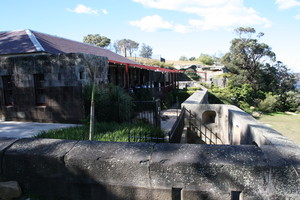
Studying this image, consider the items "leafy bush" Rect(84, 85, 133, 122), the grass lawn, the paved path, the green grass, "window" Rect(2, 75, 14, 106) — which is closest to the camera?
the green grass

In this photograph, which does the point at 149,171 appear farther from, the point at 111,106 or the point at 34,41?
the point at 34,41

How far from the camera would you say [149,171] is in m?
2.07

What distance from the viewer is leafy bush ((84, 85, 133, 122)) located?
23.2ft

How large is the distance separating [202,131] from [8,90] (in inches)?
308

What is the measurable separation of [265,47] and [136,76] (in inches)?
917

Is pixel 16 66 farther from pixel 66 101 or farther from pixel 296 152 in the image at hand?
pixel 296 152

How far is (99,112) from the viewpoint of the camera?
7.19 metres

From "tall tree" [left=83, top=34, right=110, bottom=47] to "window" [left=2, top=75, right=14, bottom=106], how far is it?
58.7 metres

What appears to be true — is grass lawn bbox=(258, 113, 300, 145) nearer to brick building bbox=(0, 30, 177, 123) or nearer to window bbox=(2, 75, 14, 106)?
brick building bbox=(0, 30, 177, 123)

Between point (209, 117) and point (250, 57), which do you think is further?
point (250, 57)

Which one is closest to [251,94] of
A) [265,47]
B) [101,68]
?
[265,47]

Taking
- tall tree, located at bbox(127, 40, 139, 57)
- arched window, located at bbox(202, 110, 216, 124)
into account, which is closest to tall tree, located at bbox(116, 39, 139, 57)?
tall tree, located at bbox(127, 40, 139, 57)

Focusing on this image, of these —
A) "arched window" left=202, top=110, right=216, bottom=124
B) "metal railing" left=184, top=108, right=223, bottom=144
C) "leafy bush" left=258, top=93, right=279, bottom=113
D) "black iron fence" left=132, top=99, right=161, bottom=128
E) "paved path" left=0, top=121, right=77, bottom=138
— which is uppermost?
"black iron fence" left=132, top=99, right=161, bottom=128

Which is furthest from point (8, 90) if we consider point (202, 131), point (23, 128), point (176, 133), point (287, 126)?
point (287, 126)
